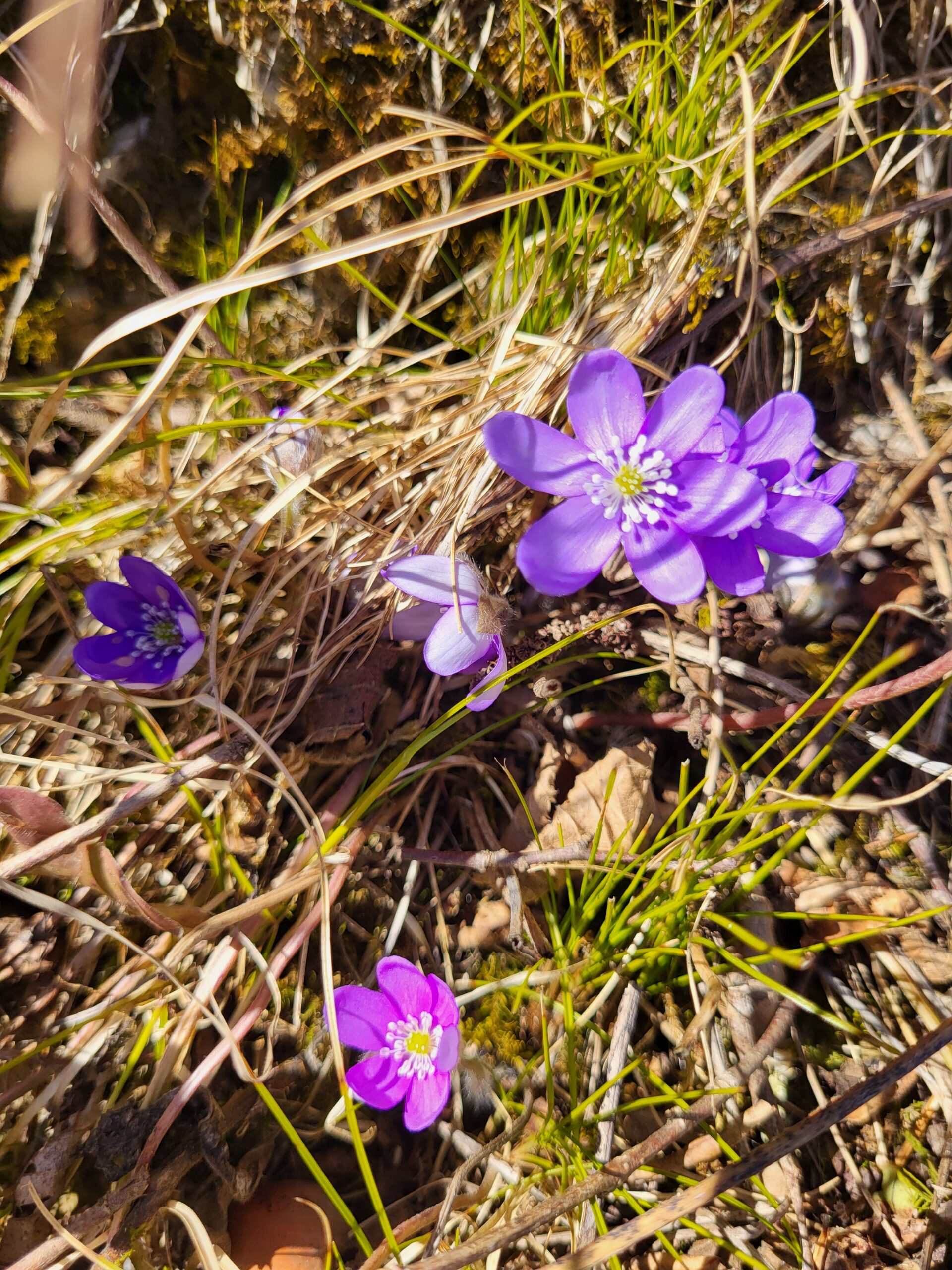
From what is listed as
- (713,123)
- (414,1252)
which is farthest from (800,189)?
(414,1252)

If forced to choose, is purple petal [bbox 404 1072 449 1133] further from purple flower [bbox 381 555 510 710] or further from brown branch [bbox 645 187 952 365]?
brown branch [bbox 645 187 952 365]

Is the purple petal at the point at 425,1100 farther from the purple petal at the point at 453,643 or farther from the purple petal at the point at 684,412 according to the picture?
the purple petal at the point at 684,412

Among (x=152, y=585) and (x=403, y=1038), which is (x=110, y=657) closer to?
(x=152, y=585)

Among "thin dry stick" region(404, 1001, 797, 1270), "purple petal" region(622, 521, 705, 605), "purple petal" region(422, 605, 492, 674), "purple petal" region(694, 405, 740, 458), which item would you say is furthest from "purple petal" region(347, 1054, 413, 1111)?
"purple petal" region(694, 405, 740, 458)

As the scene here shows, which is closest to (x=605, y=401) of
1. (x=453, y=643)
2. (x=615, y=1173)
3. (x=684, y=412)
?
(x=684, y=412)

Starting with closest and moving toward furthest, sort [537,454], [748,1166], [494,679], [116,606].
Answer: [748,1166] < [537,454] < [494,679] < [116,606]

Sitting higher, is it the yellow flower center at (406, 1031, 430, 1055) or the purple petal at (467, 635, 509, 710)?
the purple petal at (467, 635, 509, 710)
